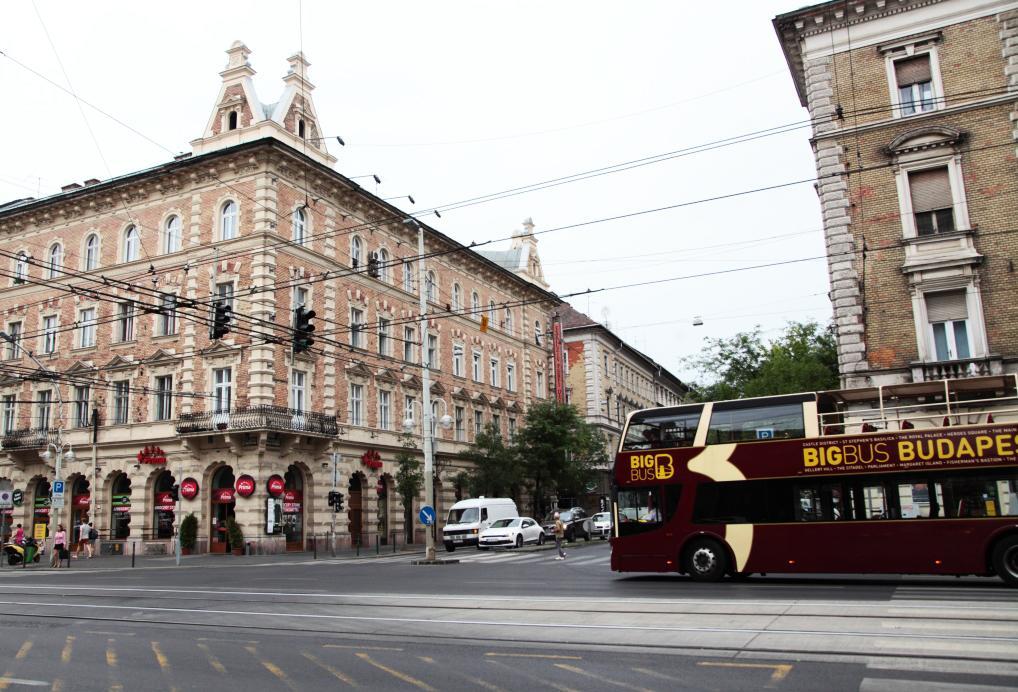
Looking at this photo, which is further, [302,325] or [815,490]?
[302,325]

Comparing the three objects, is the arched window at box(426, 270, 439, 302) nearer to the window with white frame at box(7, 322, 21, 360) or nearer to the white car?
the white car

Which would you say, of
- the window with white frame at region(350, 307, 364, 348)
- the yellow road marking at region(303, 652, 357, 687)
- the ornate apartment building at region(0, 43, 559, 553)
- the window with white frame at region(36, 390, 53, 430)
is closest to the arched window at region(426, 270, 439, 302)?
the ornate apartment building at region(0, 43, 559, 553)

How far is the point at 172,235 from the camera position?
129 feet

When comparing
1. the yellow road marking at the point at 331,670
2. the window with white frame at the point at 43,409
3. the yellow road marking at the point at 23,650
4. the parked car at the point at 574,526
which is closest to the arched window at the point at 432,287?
the parked car at the point at 574,526

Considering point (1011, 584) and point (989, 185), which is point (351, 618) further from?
point (989, 185)

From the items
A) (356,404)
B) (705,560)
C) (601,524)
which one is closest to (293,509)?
(356,404)

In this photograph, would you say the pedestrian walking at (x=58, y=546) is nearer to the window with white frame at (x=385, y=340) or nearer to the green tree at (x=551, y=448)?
the window with white frame at (x=385, y=340)

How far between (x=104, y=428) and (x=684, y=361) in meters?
44.1

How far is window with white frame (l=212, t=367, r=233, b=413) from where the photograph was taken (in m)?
36.2

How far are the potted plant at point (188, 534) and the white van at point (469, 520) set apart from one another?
10685mm

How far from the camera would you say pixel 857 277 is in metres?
26.2

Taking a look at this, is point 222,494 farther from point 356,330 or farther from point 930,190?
point 930,190

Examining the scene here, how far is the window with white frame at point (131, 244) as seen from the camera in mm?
40125

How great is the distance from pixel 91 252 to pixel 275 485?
1637 cm
